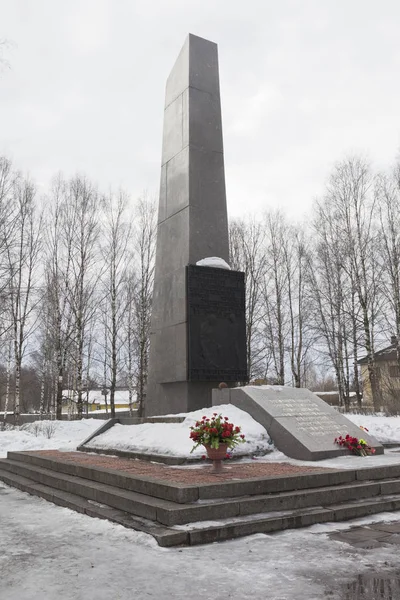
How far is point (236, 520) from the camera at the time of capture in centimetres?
484

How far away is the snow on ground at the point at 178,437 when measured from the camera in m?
7.98

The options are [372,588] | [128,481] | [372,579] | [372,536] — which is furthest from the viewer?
[128,481]

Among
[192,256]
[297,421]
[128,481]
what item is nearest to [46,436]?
[192,256]

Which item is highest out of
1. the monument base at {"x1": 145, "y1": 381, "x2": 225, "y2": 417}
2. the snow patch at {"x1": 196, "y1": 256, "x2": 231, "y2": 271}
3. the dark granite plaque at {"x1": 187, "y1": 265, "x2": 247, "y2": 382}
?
the snow patch at {"x1": 196, "y1": 256, "x2": 231, "y2": 271}

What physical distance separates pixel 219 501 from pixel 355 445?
408 centimetres

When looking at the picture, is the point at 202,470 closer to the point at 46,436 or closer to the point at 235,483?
the point at 235,483

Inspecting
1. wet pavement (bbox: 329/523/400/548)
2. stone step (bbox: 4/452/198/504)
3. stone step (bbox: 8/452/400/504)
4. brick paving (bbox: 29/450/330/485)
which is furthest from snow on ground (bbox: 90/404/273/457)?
wet pavement (bbox: 329/523/400/548)

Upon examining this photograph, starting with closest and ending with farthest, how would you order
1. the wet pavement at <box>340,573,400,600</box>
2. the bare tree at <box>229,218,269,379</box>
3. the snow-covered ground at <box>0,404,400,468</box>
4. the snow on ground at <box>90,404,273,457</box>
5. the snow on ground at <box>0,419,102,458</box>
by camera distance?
the wet pavement at <box>340,573,400,600</box> → the snow-covered ground at <box>0,404,400,468</box> → the snow on ground at <box>90,404,273,457</box> → the snow on ground at <box>0,419,102,458</box> → the bare tree at <box>229,218,269,379</box>

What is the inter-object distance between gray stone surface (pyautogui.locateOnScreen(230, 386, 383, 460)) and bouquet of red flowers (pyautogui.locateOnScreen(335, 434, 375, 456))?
12 centimetres

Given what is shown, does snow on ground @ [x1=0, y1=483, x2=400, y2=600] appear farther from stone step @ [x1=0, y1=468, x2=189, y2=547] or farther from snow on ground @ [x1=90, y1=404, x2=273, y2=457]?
snow on ground @ [x1=90, y1=404, x2=273, y2=457]

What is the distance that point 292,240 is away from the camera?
90.6 ft

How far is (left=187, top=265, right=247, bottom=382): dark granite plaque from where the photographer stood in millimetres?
10336

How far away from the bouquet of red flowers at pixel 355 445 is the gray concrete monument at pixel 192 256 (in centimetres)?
285

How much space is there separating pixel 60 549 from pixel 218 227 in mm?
8427
